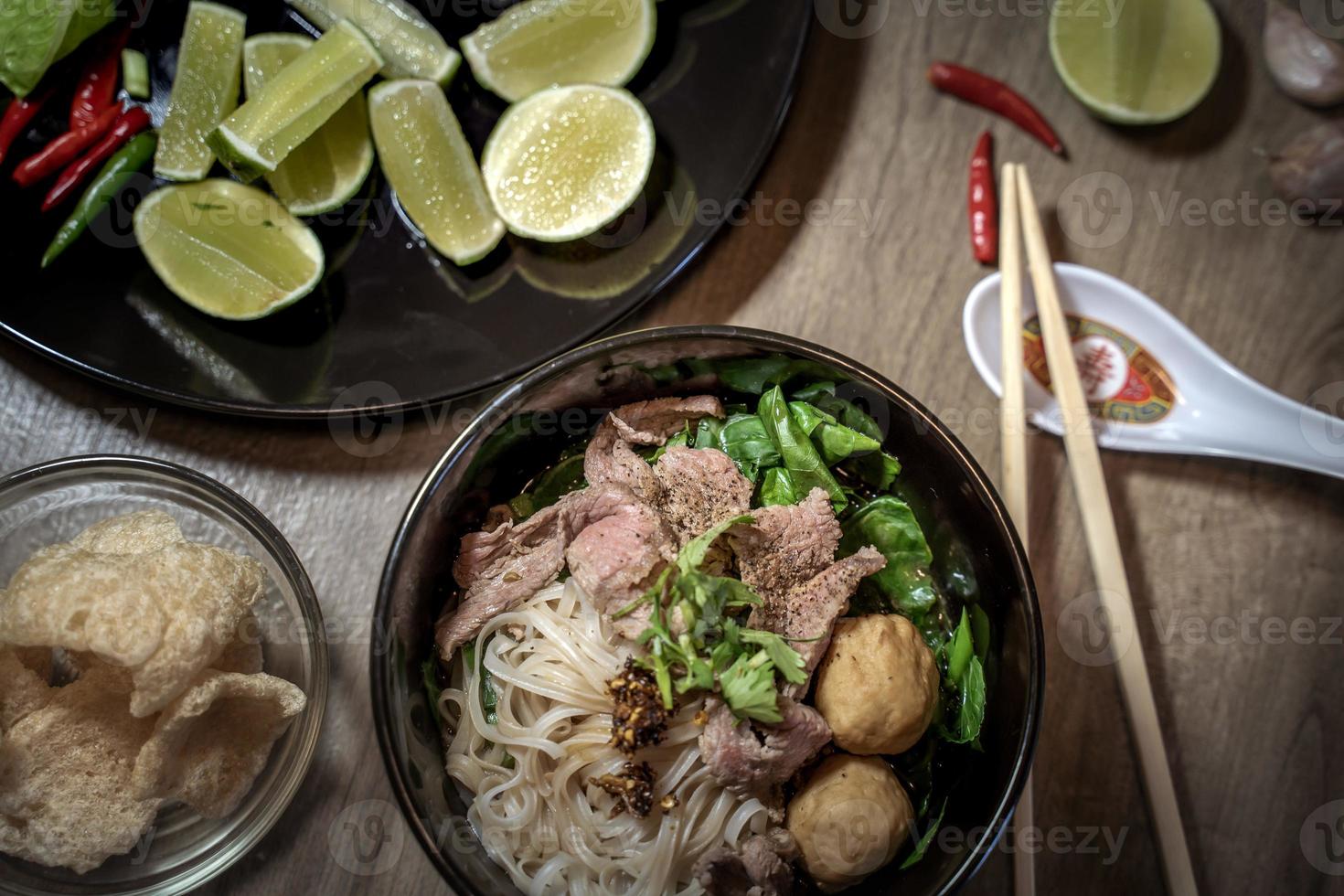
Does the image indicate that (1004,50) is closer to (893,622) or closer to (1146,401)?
(1146,401)

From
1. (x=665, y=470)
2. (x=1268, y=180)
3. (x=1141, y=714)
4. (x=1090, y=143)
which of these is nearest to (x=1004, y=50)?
(x=1090, y=143)

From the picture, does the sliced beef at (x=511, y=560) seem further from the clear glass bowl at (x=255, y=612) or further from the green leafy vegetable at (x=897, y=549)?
the green leafy vegetable at (x=897, y=549)

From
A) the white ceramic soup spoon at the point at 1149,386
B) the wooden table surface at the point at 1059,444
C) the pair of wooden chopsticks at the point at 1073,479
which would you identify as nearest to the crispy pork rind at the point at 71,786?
the wooden table surface at the point at 1059,444

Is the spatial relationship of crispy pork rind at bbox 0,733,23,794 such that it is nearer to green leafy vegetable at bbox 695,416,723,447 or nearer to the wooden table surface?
the wooden table surface

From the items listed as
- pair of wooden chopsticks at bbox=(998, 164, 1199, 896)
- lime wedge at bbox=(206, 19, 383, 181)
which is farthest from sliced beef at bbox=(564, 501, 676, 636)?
lime wedge at bbox=(206, 19, 383, 181)

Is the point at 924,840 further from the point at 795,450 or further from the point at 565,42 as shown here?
the point at 565,42
